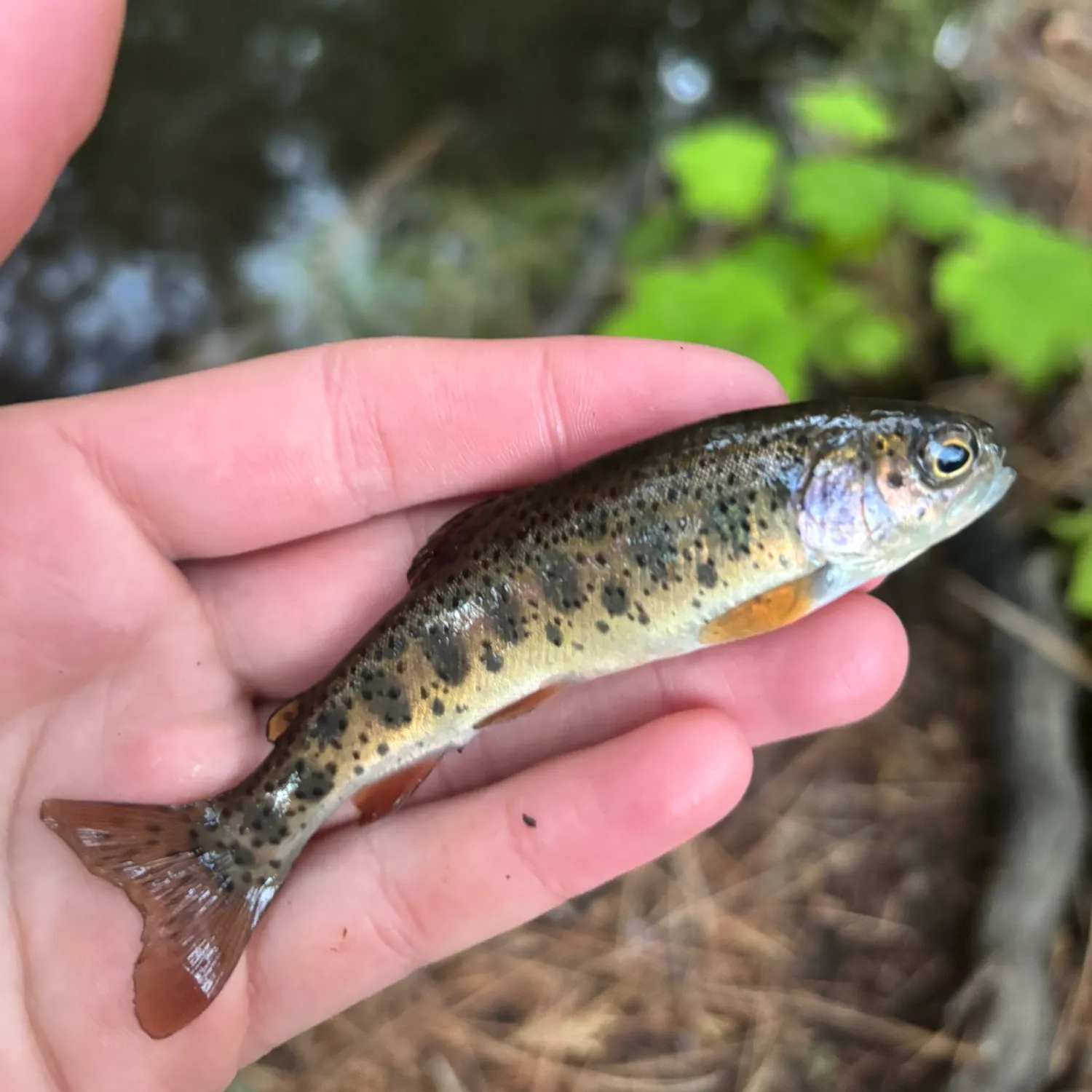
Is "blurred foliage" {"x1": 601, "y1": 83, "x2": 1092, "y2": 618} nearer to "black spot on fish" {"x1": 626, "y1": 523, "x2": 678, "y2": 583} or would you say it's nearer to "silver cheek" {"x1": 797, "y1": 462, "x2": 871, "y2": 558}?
"silver cheek" {"x1": 797, "y1": 462, "x2": 871, "y2": 558}

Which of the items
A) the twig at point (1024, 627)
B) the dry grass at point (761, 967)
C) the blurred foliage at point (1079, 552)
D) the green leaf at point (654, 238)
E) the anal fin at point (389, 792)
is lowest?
the dry grass at point (761, 967)

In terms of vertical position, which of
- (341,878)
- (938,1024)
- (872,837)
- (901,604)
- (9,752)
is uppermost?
(9,752)

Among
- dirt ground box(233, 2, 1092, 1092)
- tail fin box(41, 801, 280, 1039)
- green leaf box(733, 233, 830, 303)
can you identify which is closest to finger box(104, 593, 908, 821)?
tail fin box(41, 801, 280, 1039)

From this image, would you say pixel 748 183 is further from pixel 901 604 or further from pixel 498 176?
pixel 498 176

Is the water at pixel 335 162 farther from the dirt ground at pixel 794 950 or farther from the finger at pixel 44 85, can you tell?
the finger at pixel 44 85

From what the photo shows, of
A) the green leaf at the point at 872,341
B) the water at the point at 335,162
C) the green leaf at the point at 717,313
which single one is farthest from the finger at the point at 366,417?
the water at the point at 335,162

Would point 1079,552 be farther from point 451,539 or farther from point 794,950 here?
point 451,539

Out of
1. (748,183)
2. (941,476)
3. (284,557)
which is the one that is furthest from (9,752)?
(748,183)
